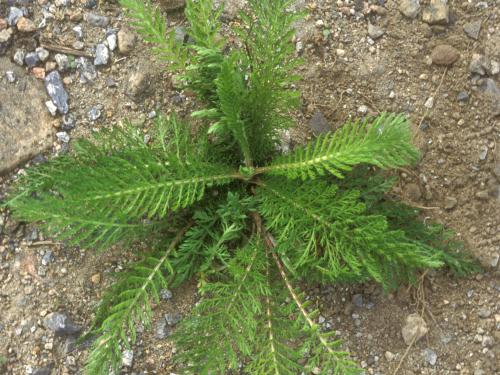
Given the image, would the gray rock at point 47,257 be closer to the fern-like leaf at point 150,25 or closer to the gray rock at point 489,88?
the fern-like leaf at point 150,25

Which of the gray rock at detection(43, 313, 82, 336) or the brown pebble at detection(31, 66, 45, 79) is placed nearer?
the gray rock at detection(43, 313, 82, 336)

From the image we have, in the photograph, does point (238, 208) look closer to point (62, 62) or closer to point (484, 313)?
point (62, 62)

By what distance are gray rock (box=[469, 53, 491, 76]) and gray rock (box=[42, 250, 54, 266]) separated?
2357 mm

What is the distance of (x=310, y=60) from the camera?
3000 mm

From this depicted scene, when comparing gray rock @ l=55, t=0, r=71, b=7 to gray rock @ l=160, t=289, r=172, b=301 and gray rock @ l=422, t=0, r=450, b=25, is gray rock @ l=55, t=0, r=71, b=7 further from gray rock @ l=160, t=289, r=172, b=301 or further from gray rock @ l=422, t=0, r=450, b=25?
gray rock @ l=422, t=0, r=450, b=25

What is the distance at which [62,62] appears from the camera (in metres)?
2.91

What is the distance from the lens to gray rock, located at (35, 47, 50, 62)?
289 centimetres

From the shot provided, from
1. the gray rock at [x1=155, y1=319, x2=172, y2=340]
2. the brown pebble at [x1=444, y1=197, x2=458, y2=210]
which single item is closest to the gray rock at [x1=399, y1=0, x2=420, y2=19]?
the brown pebble at [x1=444, y1=197, x2=458, y2=210]

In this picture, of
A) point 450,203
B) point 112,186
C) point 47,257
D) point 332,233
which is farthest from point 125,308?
point 450,203

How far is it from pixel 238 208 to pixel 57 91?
115cm

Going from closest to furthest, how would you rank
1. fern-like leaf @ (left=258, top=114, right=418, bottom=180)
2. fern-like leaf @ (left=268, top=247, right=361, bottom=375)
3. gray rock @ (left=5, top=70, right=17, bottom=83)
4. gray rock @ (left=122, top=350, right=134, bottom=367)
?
fern-like leaf @ (left=258, top=114, right=418, bottom=180) → fern-like leaf @ (left=268, top=247, right=361, bottom=375) → gray rock @ (left=122, top=350, right=134, bottom=367) → gray rock @ (left=5, top=70, right=17, bottom=83)

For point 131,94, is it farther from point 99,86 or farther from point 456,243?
point 456,243

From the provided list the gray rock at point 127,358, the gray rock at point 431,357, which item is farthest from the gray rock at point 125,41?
the gray rock at point 431,357

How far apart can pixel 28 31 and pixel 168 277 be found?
4.75 ft
